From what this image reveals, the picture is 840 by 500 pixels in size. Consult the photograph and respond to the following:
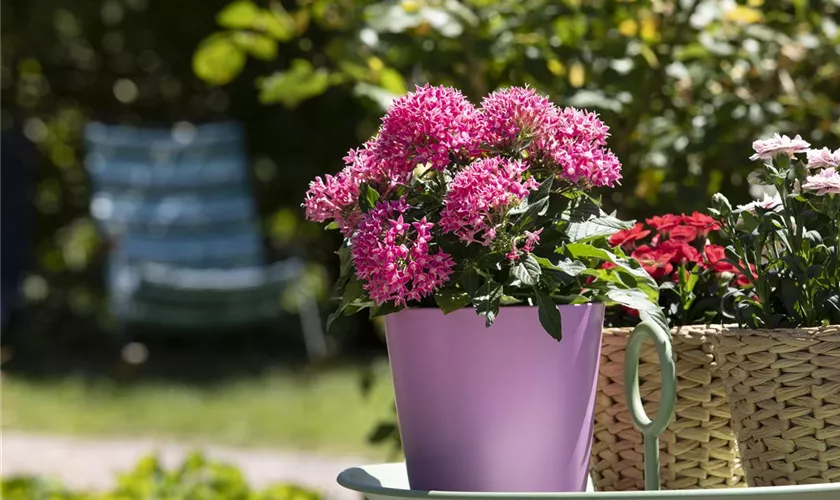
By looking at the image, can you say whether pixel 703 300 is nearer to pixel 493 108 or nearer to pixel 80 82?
pixel 493 108

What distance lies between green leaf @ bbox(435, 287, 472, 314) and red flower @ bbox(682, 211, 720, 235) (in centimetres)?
34

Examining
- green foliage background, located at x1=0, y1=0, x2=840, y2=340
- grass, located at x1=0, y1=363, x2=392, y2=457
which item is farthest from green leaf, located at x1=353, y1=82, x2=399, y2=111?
grass, located at x1=0, y1=363, x2=392, y2=457

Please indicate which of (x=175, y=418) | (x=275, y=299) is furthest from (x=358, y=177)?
(x=275, y=299)

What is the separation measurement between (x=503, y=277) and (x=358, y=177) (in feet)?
0.54

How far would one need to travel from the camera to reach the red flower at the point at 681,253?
1251mm

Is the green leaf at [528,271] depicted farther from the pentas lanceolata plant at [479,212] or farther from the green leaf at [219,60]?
the green leaf at [219,60]

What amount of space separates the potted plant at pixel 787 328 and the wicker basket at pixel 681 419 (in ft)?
0.20

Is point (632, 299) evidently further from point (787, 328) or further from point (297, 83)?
point (297, 83)

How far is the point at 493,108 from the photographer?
43.7 inches

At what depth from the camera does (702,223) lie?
1267mm

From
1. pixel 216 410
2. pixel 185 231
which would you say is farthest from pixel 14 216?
pixel 216 410

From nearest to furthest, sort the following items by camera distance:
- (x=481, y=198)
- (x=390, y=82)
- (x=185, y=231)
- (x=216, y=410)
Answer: (x=481, y=198) → (x=390, y=82) → (x=216, y=410) → (x=185, y=231)

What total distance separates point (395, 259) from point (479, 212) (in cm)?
8

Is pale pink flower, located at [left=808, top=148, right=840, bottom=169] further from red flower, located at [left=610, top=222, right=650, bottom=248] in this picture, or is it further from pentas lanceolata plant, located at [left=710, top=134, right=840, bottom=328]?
red flower, located at [left=610, top=222, right=650, bottom=248]
